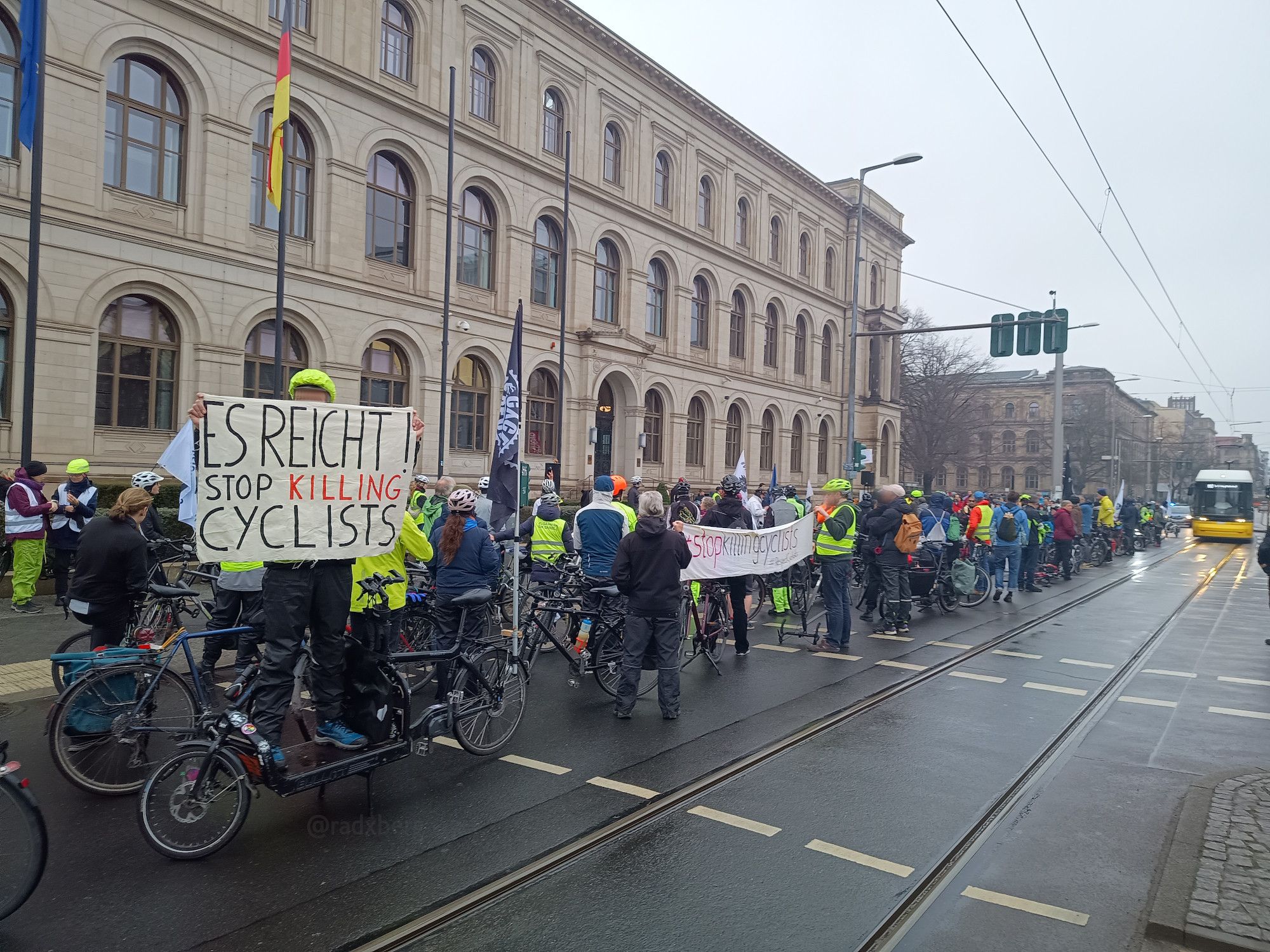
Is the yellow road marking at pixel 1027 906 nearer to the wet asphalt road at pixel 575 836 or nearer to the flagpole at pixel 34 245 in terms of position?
the wet asphalt road at pixel 575 836

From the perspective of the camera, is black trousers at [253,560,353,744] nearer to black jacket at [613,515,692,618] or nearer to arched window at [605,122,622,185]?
black jacket at [613,515,692,618]

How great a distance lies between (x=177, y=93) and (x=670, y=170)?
19089mm

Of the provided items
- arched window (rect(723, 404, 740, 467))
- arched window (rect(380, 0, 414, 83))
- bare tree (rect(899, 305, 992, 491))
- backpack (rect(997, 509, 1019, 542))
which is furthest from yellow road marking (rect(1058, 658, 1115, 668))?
bare tree (rect(899, 305, 992, 491))

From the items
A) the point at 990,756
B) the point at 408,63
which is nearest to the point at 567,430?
the point at 408,63

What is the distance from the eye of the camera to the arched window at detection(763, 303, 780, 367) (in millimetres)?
41031

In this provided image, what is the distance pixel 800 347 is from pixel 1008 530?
2954cm

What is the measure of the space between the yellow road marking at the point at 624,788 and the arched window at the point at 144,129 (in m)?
17.5

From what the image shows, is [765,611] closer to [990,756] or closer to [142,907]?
[990,756]

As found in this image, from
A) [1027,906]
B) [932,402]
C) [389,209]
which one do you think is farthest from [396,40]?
[932,402]

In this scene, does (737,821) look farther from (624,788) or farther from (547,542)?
(547,542)

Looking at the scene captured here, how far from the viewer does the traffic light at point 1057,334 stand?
861 inches

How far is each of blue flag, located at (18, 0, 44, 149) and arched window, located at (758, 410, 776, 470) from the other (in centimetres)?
3222

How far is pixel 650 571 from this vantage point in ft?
24.3

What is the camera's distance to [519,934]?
3793 mm
